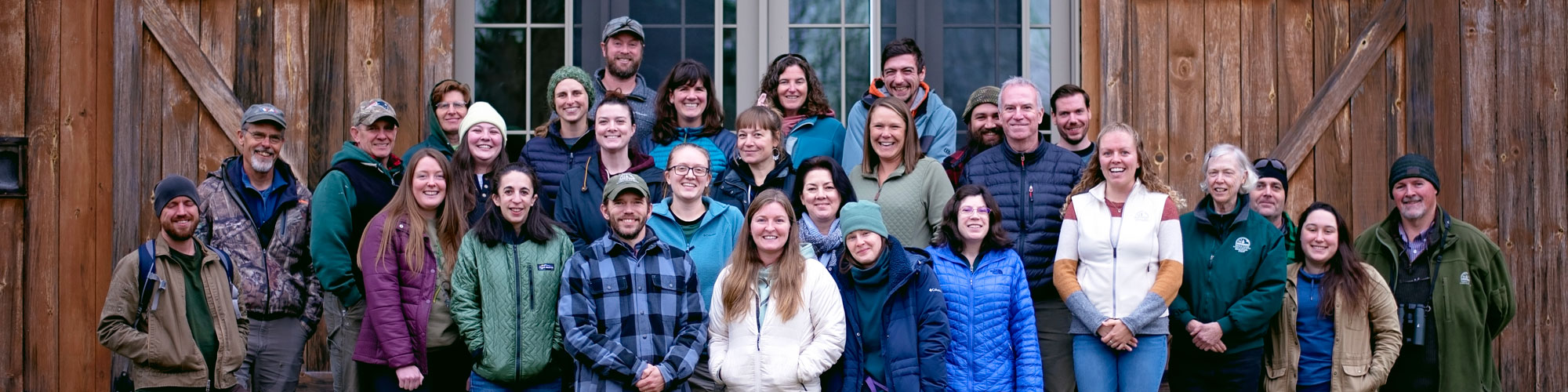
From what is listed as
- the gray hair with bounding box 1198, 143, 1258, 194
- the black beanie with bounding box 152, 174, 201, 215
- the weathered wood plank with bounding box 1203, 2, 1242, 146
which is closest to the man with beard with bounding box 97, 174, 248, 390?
the black beanie with bounding box 152, 174, 201, 215

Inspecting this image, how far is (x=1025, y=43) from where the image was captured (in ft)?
20.8

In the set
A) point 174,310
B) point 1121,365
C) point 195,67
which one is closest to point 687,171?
point 1121,365

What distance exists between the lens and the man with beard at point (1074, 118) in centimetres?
528

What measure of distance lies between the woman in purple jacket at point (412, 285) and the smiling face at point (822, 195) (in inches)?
48.6

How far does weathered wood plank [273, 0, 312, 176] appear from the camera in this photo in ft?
19.7

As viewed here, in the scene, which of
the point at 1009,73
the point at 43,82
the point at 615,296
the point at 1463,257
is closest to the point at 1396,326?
the point at 1463,257

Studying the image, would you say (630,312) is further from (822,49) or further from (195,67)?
(195,67)

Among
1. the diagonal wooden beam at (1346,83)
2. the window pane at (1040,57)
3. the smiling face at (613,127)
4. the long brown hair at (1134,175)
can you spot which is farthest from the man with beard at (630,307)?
the diagonal wooden beam at (1346,83)

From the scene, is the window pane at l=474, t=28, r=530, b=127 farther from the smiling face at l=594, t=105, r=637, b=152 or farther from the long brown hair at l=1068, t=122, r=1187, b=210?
the long brown hair at l=1068, t=122, r=1187, b=210

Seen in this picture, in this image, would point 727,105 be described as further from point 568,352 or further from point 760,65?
point 568,352

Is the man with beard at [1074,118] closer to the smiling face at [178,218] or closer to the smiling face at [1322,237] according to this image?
the smiling face at [1322,237]

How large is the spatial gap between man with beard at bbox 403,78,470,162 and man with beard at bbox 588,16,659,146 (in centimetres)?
53

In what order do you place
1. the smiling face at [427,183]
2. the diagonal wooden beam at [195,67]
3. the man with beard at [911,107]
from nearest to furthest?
1. the smiling face at [427,183]
2. the man with beard at [911,107]
3. the diagonal wooden beam at [195,67]

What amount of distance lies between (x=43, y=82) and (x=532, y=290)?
292 cm
